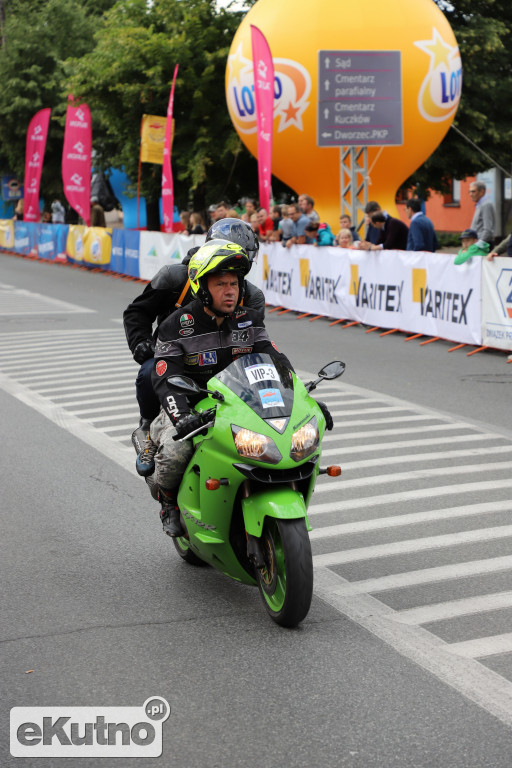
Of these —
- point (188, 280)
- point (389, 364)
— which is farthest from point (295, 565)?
point (389, 364)

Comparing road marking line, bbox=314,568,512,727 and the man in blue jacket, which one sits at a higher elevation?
the man in blue jacket

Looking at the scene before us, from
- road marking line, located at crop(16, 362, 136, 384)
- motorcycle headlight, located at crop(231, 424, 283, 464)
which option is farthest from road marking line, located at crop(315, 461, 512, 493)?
road marking line, located at crop(16, 362, 136, 384)

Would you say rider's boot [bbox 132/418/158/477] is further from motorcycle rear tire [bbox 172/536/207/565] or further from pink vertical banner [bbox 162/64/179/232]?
pink vertical banner [bbox 162/64/179/232]

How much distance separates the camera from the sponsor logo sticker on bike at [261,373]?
5.46m

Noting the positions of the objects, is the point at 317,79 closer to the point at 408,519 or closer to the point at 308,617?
the point at 408,519

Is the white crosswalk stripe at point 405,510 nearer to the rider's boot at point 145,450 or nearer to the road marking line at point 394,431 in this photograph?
the road marking line at point 394,431

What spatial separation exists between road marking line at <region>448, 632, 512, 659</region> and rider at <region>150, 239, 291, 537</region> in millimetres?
1589

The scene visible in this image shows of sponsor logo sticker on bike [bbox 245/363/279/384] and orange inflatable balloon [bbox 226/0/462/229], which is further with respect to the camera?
orange inflatable balloon [bbox 226/0/462/229]

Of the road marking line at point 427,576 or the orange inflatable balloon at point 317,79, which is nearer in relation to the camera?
the road marking line at point 427,576

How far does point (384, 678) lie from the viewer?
4766 millimetres

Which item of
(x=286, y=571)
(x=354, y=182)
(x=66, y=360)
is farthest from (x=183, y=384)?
(x=354, y=182)

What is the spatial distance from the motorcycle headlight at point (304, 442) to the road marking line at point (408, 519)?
1.69m

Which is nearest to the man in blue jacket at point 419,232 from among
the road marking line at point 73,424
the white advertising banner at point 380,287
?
the white advertising banner at point 380,287

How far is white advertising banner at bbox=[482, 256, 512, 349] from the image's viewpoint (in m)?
14.8
